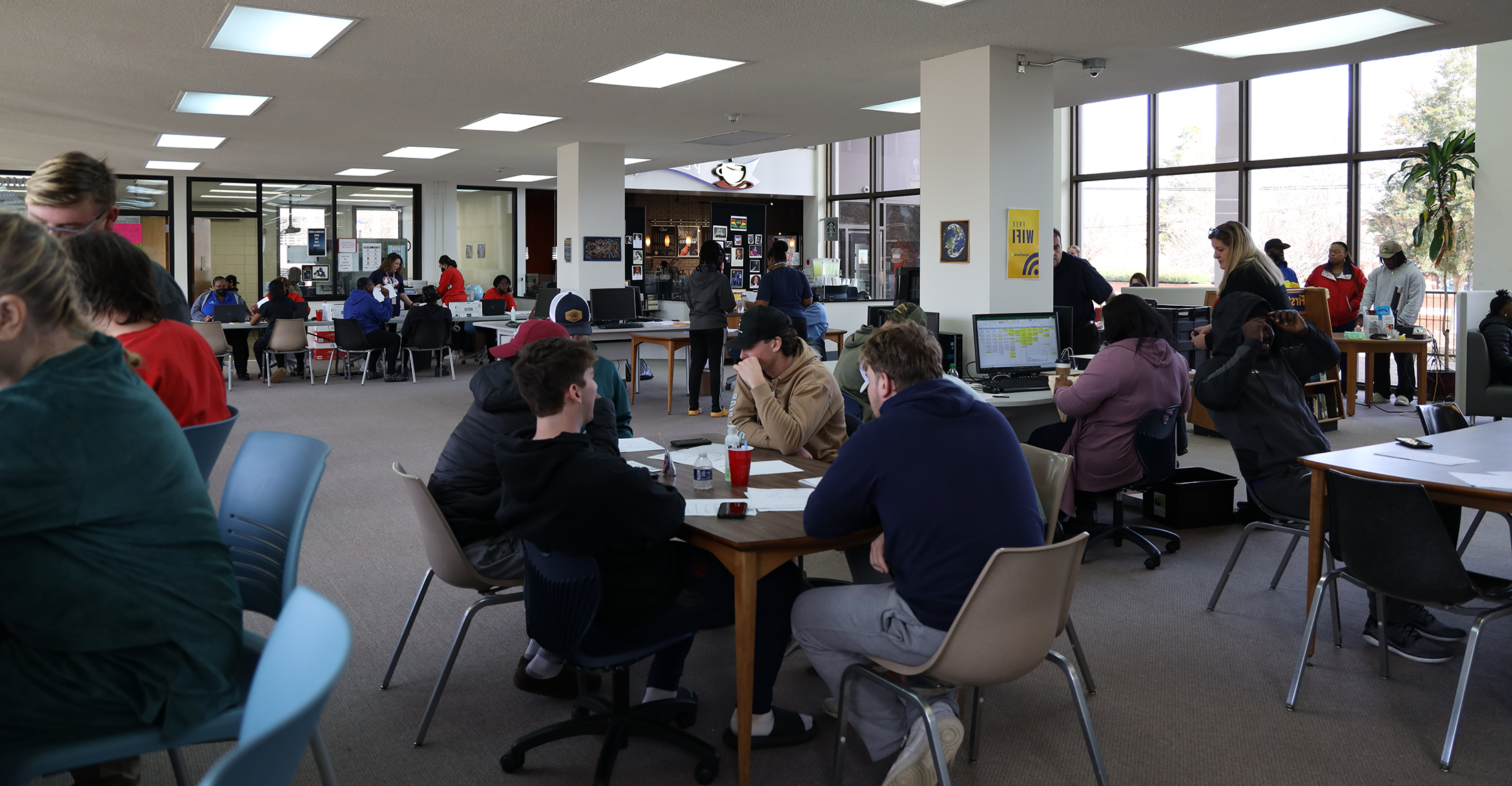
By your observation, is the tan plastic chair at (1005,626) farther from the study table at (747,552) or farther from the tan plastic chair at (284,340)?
the tan plastic chair at (284,340)

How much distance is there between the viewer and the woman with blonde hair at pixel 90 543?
5.00 feet

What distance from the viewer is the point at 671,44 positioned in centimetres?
629

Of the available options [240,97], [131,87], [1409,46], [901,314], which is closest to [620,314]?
[240,97]

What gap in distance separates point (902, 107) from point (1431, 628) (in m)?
6.20

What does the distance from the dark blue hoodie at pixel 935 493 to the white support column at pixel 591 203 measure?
354 inches

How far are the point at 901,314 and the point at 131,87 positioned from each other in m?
6.04

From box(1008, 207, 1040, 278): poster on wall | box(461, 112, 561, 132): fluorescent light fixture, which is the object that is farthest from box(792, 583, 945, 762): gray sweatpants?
box(461, 112, 561, 132): fluorescent light fixture

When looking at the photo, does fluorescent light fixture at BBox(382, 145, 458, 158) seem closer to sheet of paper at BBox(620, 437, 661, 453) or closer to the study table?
sheet of paper at BBox(620, 437, 661, 453)

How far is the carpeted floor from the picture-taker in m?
2.81

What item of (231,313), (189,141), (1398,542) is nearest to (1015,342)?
(1398,542)

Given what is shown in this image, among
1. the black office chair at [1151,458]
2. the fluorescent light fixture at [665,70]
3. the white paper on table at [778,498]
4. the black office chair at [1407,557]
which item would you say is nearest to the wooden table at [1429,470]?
the black office chair at [1407,557]

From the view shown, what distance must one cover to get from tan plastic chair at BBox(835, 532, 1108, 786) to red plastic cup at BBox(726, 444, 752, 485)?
92 cm

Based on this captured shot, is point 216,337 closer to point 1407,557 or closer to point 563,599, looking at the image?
point 563,599

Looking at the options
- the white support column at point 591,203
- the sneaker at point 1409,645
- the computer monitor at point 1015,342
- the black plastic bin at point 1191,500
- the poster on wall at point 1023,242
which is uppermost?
the white support column at point 591,203
